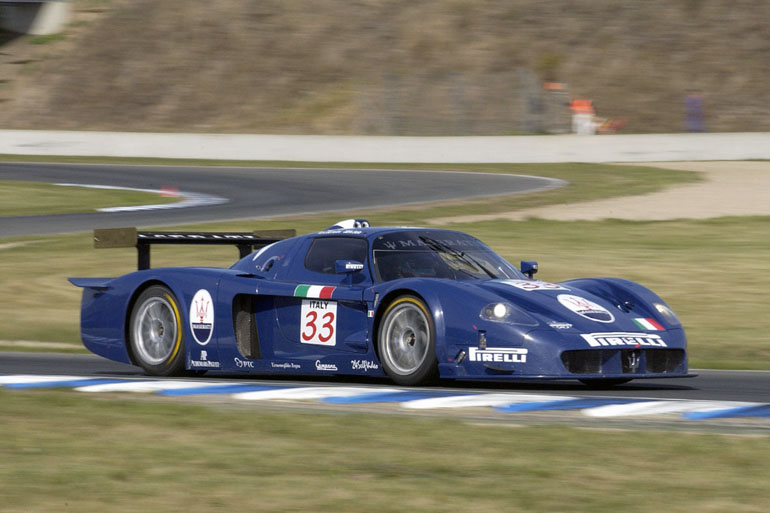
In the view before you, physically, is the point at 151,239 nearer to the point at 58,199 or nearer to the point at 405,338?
the point at 405,338

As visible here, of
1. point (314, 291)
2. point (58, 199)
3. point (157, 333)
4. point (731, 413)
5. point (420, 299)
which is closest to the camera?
point (731, 413)

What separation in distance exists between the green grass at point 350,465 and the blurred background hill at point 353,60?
35.9 meters

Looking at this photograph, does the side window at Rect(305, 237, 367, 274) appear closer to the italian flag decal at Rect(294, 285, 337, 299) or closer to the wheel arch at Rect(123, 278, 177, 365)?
the italian flag decal at Rect(294, 285, 337, 299)

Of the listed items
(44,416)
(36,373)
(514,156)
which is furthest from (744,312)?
(514,156)

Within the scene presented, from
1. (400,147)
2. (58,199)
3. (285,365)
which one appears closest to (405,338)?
(285,365)

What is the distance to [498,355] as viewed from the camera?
27.1 ft

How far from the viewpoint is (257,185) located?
2939cm

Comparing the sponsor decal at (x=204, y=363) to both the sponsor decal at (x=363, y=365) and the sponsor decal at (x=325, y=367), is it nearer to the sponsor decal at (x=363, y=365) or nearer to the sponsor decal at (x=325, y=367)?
the sponsor decal at (x=325, y=367)

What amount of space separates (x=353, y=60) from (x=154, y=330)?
41990 millimetres

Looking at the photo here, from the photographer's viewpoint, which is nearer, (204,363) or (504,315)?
(504,315)

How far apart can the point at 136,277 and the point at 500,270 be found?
294cm

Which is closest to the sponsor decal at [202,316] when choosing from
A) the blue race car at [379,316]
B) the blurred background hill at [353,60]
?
the blue race car at [379,316]

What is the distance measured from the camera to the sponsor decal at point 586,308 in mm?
8617

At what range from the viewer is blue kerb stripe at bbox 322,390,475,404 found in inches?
305
